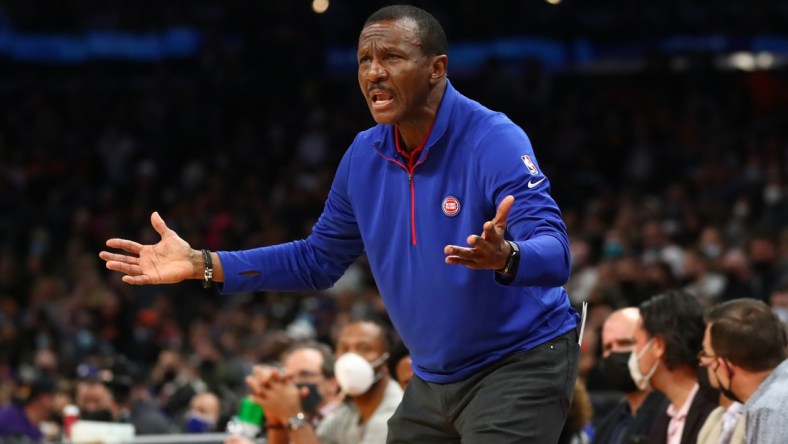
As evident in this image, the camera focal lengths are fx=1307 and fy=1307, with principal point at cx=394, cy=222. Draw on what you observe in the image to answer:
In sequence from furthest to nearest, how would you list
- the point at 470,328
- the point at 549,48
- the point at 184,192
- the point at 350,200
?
the point at 549,48, the point at 184,192, the point at 350,200, the point at 470,328

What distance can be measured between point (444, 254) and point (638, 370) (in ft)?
6.21

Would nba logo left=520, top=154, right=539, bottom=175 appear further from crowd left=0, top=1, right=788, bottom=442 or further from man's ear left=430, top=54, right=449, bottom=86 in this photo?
crowd left=0, top=1, right=788, bottom=442

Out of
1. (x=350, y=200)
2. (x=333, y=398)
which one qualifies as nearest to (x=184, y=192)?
(x=333, y=398)

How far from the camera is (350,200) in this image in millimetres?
3664

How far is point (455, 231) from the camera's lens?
3328 mm

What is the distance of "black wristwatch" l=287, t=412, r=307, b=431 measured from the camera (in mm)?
4742

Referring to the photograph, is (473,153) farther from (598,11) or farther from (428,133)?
(598,11)

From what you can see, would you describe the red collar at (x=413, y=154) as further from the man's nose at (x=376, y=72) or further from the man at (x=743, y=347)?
the man at (x=743, y=347)

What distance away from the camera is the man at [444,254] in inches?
128

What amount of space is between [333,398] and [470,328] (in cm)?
294

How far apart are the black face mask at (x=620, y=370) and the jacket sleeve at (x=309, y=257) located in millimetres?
1827

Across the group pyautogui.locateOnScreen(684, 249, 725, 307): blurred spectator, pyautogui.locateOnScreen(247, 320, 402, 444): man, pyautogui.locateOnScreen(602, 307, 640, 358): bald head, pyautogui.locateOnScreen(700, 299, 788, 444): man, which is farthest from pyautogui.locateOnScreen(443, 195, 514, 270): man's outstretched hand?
pyautogui.locateOnScreen(684, 249, 725, 307): blurred spectator

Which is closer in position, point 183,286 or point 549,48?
point 183,286

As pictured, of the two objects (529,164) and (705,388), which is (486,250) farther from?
(705,388)
